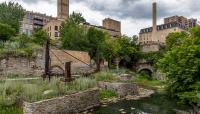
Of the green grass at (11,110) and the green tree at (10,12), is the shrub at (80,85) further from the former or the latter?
the green tree at (10,12)

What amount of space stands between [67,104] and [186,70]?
8075mm

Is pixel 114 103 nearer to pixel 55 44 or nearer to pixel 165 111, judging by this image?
pixel 165 111

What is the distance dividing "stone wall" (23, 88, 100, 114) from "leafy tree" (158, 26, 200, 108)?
221 inches

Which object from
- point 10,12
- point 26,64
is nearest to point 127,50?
point 10,12

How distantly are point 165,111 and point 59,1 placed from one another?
5091 centimetres

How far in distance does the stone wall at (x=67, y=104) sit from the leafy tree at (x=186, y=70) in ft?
18.4

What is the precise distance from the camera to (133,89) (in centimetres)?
2327

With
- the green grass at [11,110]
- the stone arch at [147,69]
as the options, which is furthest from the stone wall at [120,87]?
the stone arch at [147,69]

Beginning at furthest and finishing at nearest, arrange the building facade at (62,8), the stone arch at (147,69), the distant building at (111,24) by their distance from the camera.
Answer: the distant building at (111,24) → the building facade at (62,8) → the stone arch at (147,69)

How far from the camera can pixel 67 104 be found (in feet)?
46.8

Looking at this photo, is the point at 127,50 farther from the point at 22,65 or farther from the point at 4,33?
the point at 22,65

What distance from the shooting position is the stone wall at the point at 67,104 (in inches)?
493

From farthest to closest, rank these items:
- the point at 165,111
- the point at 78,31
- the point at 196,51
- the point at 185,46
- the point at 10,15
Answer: the point at 10,15, the point at 78,31, the point at 185,46, the point at 196,51, the point at 165,111

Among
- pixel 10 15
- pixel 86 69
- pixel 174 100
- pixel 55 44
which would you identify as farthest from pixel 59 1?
pixel 174 100
